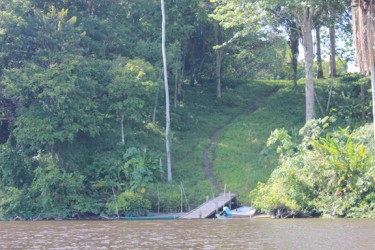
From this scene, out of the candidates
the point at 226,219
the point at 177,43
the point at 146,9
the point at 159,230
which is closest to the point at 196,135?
the point at 177,43

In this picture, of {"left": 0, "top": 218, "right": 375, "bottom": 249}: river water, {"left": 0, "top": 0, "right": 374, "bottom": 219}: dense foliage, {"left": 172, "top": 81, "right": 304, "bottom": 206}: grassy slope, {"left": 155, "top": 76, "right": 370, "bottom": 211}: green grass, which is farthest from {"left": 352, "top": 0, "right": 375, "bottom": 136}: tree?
{"left": 155, "top": 76, "right": 370, "bottom": 211}: green grass

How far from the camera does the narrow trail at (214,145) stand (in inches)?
1268

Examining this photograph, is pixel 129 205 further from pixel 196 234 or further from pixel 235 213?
pixel 196 234

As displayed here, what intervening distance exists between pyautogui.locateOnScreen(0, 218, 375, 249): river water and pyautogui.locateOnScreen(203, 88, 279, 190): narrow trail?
7346mm

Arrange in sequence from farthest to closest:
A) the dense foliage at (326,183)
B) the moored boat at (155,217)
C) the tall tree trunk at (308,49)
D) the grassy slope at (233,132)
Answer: the tall tree trunk at (308,49)
the grassy slope at (233,132)
the moored boat at (155,217)
the dense foliage at (326,183)

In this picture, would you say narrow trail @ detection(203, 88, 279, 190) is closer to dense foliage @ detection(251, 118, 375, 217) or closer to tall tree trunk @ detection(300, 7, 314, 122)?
dense foliage @ detection(251, 118, 375, 217)

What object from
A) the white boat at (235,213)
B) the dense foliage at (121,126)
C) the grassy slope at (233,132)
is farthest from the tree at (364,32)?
the grassy slope at (233,132)

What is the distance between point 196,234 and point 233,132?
18.8m

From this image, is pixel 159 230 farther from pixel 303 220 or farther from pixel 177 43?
pixel 177 43

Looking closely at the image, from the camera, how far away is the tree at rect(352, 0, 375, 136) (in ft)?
77.0

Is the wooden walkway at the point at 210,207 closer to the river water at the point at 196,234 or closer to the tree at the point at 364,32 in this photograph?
the river water at the point at 196,234

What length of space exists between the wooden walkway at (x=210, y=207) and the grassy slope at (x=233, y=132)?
1182 millimetres

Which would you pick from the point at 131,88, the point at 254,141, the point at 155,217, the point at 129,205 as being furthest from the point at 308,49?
the point at 129,205

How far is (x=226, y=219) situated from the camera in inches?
992
